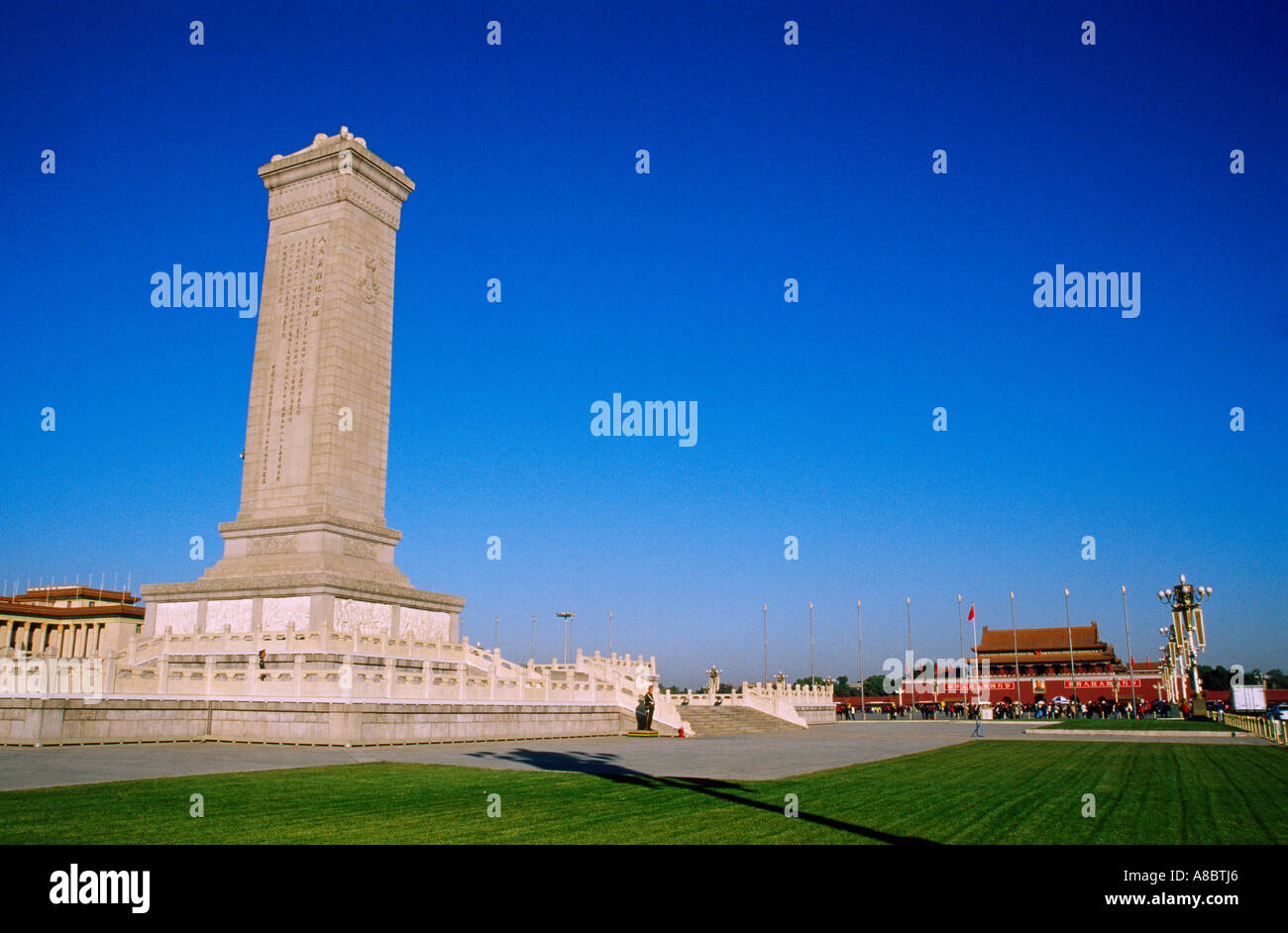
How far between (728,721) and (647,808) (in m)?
24.9

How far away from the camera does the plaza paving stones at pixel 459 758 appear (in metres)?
13.2

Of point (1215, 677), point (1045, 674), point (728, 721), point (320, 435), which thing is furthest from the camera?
point (1215, 677)

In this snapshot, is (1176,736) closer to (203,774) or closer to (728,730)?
(728,730)

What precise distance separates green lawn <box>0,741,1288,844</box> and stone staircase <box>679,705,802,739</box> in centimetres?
1636

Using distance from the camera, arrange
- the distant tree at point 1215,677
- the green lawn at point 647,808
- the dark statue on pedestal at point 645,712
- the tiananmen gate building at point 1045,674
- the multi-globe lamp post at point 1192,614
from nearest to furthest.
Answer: the green lawn at point 647,808 → the dark statue on pedestal at point 645,712 → the multi-globe lamp post at point 1192,614 → the tiananmen gate building at point 1045,674 → the distant tree at point 1215,677

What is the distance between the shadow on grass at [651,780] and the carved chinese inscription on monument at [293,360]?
16.9 m

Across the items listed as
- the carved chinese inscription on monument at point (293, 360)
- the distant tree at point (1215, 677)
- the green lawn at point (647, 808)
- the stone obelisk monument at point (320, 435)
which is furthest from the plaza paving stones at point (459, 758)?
the distant tree at point (1215, 677)

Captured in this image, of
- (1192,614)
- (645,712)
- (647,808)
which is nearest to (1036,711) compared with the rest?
(1192,614)

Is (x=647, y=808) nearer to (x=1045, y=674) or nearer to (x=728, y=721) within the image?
(x=728, y=721)

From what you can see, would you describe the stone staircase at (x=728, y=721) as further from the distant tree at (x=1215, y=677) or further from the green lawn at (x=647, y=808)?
the distant tree at (x=1215, y=677)

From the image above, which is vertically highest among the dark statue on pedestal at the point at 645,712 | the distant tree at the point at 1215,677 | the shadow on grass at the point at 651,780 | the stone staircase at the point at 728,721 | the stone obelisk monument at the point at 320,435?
the stone obelisk monument at the point at 320,435

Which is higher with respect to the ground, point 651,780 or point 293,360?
point 293,360

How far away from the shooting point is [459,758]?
16.8 m
